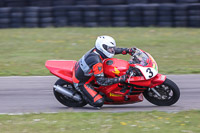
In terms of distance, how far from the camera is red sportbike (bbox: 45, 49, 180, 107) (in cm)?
658

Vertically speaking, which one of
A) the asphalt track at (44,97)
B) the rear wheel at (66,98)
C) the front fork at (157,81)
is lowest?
the asphalt track at (44,97)

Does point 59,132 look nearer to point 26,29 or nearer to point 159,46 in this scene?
point 159,46

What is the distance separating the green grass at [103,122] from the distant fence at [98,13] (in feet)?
32.1

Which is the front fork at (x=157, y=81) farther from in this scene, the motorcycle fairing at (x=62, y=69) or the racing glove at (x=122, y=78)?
the motorcycle fairing at (x=62, y=69)

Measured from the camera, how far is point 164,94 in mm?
6754

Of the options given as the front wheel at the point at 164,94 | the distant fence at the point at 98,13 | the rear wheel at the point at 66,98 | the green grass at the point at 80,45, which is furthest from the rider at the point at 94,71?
the distant fence at the point at 98,13

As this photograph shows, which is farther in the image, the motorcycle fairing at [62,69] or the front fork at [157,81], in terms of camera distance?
the motorcycle fairing at [62,69]

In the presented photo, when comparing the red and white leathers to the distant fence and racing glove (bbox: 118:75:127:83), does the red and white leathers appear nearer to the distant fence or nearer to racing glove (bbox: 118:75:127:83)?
racing glove (bbox: 118:75:127:83)

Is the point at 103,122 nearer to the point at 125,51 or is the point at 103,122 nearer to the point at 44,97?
the point at 125,51

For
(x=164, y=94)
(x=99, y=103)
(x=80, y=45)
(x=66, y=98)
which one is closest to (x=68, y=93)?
(x=66, y=98)

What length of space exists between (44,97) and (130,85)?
2.14 m

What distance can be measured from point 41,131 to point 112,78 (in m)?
1.76

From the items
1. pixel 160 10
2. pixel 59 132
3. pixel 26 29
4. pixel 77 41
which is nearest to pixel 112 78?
pixel 59 132

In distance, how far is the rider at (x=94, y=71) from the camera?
656 cm
